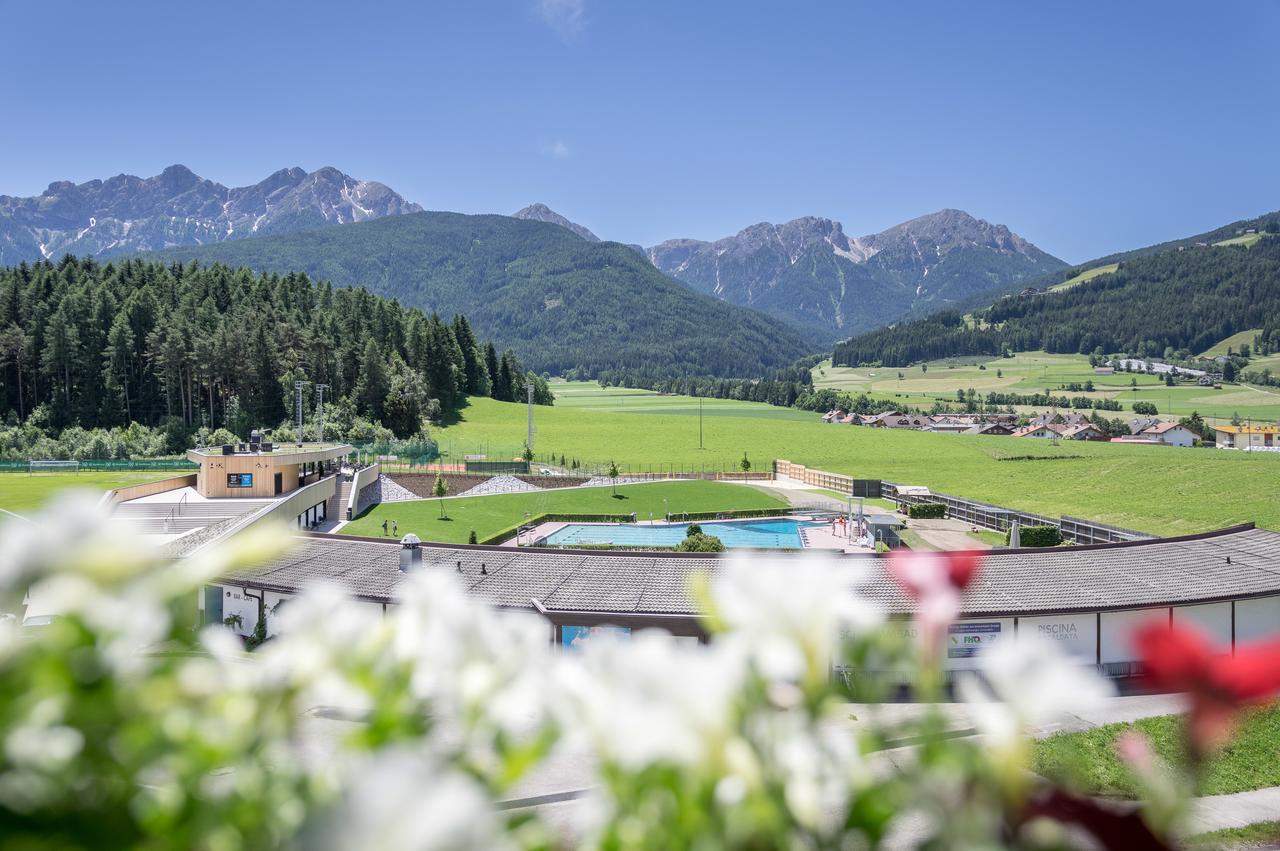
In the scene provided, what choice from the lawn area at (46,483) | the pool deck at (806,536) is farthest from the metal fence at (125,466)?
the pool deck at (806,536)

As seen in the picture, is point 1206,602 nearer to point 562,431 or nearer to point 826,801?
point 826,801

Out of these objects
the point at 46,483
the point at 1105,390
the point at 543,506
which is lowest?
the point at 543,506

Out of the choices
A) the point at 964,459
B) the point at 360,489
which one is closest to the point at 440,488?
the point at 360,489

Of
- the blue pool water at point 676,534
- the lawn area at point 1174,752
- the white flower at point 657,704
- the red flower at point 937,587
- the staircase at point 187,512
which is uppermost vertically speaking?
the red flower at point 937,587

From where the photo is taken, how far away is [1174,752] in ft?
49.2

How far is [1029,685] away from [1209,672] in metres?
0.19

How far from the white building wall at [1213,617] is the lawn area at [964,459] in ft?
90.2

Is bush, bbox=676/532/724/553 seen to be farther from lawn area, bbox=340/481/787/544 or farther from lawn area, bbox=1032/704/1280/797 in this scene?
lawn area, bbox=1032/704/1280/797

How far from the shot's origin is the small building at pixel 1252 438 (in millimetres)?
88500

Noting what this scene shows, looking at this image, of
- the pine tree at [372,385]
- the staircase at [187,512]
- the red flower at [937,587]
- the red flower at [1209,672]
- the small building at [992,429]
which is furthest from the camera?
the small building at [992,429]

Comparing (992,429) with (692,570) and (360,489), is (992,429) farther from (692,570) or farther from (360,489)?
(692,570)

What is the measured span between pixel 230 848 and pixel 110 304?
9108 centimetres

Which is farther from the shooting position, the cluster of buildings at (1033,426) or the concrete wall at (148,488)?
the cluster of buildings at (1033,426)

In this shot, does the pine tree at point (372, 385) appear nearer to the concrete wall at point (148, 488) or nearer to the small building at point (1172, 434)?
the concrete wall at point (148, 488)
